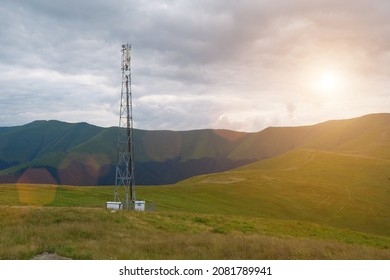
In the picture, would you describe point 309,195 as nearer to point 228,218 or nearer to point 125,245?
point 228,218

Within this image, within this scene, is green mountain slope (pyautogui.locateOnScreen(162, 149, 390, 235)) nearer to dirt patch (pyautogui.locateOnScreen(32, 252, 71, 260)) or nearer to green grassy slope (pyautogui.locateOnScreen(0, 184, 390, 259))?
green grassy slope (pyautogui.locateOnScreen(0, 184, 390, 259))

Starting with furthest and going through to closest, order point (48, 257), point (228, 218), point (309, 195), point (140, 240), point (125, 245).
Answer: point (309, 195), point (228, 218), point (140, 240), point (125, 245), point (48, 257)

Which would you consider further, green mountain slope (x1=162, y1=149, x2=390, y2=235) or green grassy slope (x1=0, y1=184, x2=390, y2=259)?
green mountain slope (x1=162, y1=149, x2=390, y2=235)

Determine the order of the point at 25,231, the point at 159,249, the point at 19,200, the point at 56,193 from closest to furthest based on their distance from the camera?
1. the point at 159,249
2. the point at 25,231
3. the point at 19,200
4. the point at 56,193

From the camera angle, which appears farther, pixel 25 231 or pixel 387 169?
pixel 387 169

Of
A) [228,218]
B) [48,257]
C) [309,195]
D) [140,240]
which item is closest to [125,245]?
[140,240]

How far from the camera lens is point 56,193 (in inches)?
2393

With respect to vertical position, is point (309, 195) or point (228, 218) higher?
point (228, 218)

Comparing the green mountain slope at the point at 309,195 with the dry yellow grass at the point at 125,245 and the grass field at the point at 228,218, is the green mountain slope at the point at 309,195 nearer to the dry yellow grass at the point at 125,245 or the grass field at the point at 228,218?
the grass field at the point at 228,218

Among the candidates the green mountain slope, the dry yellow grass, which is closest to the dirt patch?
the dry yellow grass

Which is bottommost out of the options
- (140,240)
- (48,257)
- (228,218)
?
(228,218)

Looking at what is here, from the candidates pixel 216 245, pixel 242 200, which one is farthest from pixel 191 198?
pixel 216 245

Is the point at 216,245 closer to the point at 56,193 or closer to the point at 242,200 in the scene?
the point at 56,193
